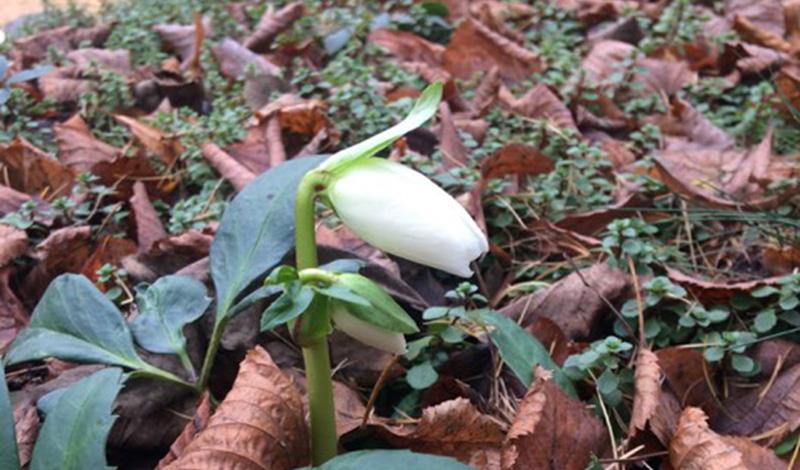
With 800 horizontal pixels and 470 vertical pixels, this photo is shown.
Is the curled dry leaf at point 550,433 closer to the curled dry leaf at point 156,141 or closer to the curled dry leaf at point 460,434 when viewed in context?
the curled dry leaf at point 460,434

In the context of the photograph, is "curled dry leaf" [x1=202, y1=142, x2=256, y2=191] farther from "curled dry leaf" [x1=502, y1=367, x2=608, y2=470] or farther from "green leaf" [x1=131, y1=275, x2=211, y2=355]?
"curled dry leaf" [x1=502, y1=367, x2=608, y2=470]

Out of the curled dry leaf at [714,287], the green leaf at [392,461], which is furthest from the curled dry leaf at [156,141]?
the green leaf at [392,461]

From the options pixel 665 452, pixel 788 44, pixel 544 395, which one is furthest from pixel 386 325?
pixel 788 44

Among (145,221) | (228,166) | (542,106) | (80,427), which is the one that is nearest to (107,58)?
(228,166)

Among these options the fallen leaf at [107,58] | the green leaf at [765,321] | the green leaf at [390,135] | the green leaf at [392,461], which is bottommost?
the fallen leaf at [107,58]

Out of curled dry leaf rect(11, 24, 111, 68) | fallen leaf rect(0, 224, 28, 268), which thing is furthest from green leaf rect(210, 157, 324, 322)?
curled dry leaf rect(11, 24, 111, 68)

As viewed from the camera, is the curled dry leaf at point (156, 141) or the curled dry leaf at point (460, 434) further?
the curled dry leaf at point (156, 141)
